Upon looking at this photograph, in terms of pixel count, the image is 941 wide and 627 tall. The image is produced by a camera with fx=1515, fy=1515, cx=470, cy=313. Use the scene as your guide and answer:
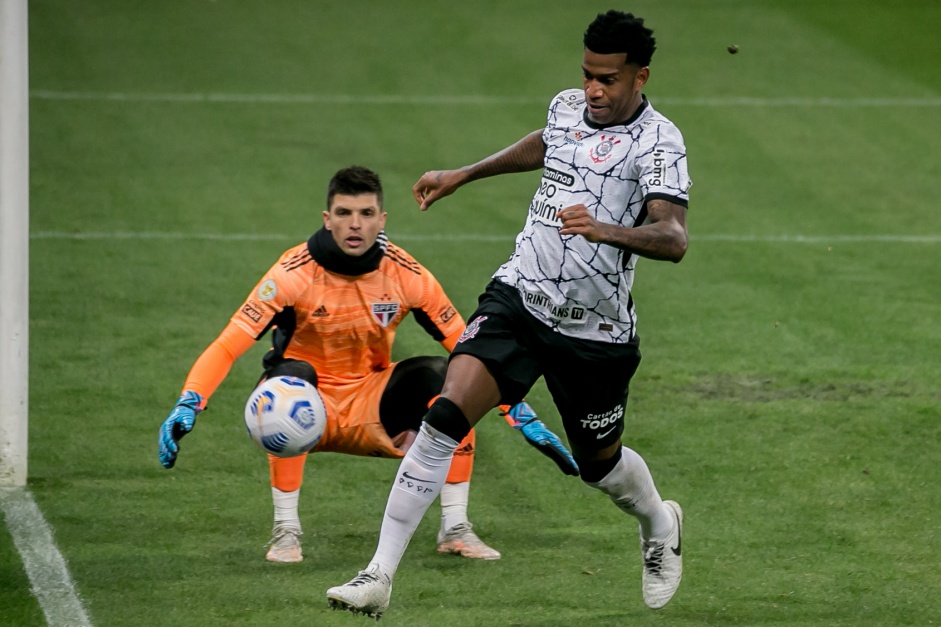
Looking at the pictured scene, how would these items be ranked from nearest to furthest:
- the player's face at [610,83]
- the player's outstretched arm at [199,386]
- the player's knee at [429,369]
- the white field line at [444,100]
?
the player's face at [610,83]
the player's outstretched arm at [199,386]
the player's knee at [429,369]
the white field line at [444,100]

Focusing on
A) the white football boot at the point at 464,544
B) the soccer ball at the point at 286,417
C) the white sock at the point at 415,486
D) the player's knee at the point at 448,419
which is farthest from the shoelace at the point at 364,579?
the white football boot at the point at 464,544

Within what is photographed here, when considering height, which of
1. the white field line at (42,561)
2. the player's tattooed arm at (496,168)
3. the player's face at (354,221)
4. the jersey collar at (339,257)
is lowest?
the white field line at (42,561)

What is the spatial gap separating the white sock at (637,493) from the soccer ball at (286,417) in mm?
1196

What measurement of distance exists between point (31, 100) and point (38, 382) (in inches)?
327

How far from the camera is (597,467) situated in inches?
232

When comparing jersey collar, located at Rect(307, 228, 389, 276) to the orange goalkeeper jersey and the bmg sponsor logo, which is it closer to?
the orange goalkeeper jersey

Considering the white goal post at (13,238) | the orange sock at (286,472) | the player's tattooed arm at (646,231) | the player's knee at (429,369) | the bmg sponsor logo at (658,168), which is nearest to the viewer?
the player's tattooed arm at (646,231)

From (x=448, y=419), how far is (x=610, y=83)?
136cm

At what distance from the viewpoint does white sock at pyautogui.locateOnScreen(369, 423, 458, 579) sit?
5418 millimetres

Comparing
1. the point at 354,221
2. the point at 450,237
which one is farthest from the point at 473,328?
the point at 450,237

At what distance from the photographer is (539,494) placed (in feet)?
24.5

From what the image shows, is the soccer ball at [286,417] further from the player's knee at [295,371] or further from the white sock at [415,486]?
the white sock at [415,486]

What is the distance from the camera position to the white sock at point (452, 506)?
6.64 meters

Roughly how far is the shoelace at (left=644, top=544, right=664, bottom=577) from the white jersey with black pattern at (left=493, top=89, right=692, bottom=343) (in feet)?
2.90
